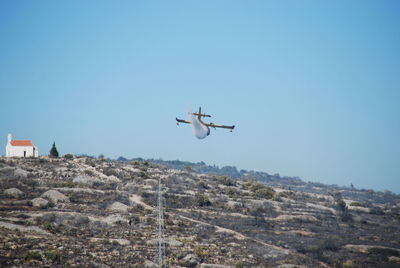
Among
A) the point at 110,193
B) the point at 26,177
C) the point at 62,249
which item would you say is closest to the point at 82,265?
the point at 62,249

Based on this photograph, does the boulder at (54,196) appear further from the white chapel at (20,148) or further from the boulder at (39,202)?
the white chapel at (20,148)

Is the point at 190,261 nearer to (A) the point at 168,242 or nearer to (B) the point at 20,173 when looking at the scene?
(A) the point at 168,242

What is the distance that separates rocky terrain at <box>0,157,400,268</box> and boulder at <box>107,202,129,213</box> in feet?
0.54

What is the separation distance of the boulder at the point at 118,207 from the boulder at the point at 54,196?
6.33 metres

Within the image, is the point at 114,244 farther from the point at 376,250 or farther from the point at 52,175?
the point at 52,175

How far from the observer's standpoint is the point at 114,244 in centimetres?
3359

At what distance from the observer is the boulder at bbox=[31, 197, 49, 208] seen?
4619 cm

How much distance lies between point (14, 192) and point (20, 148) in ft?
115

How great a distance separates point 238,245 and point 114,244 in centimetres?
1138

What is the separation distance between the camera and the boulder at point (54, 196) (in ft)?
165

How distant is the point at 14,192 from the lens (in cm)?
5119

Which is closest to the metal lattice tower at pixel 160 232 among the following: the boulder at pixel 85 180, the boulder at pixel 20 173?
the boulder at pixel 85 180

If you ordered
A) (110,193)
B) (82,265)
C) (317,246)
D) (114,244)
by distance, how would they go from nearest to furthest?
1. (82,265)
2. (114,244)
3. (317,246)
4. (110,193)

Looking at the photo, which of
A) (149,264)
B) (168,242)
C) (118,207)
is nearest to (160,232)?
(168,242)
